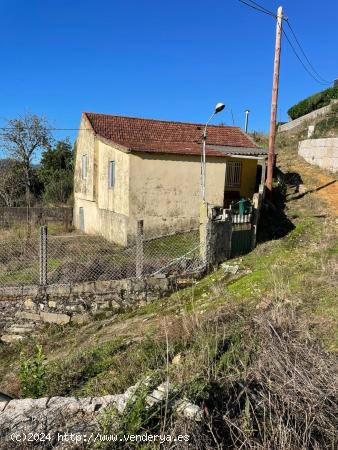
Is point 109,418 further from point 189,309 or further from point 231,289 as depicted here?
point 231,289

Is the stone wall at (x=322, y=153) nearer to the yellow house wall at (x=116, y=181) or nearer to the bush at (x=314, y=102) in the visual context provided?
the bush at (x=314, y=102)

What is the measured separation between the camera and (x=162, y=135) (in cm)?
1727

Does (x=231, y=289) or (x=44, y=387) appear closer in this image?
(x=44, y=387)

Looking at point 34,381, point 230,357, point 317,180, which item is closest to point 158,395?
point 230,357

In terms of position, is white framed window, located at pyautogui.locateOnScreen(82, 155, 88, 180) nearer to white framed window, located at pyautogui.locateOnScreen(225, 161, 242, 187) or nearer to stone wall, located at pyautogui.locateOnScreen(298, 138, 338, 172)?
white framed window, located at pyautogui.locateOnScreen(225, 161, 242, 187)

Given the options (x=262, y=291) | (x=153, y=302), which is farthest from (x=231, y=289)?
(x=153, y=302)

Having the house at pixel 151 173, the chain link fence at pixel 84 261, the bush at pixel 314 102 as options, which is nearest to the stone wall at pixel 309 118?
the bush at pixel 314 102

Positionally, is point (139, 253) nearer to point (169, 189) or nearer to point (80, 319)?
point (80, 319)

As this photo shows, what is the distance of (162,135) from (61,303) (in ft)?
35.7

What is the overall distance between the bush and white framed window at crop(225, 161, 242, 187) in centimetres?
1723

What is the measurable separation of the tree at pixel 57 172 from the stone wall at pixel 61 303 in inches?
722

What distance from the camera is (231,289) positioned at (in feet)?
26.3

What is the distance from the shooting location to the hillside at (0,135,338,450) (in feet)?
10.0

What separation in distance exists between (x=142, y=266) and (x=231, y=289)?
7.20 ft
